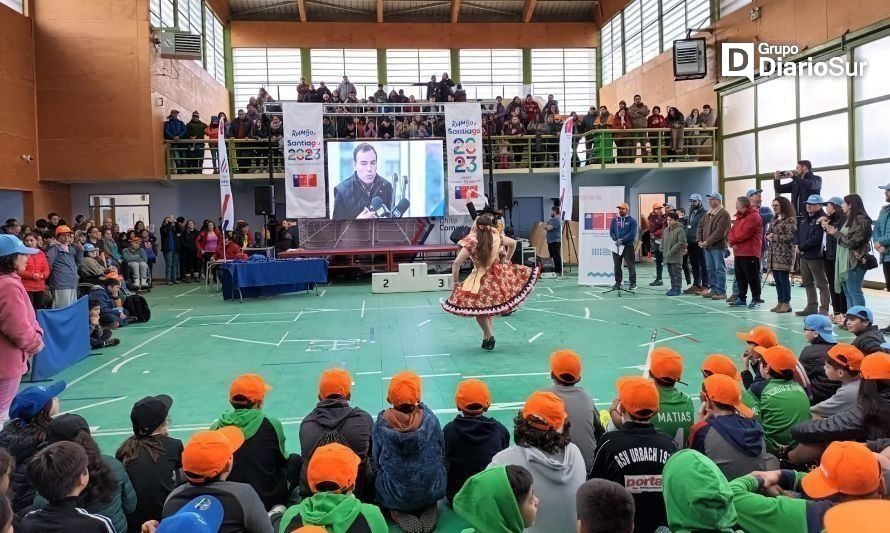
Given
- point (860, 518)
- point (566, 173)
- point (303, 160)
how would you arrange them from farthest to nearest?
point (303, 160) < point (566, 173) < point (860, 518)

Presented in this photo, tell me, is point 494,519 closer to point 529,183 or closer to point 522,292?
point 522,292

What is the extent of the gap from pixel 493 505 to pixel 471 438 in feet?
4.12

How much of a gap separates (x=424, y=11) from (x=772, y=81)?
14.9 meters

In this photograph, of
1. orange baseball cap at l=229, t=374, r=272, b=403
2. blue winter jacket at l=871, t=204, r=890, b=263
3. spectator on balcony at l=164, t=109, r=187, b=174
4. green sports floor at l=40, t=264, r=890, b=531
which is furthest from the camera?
spectator on balcony at l=164, t=109, r=187, b=174

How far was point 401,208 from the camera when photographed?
1897cm

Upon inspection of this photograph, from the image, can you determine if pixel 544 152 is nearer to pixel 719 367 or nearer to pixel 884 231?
pixel 884 231

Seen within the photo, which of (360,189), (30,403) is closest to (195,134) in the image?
(360,189)

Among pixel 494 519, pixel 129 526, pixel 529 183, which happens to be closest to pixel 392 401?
pixel 494 519

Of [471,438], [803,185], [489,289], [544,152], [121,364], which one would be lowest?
[121,364]

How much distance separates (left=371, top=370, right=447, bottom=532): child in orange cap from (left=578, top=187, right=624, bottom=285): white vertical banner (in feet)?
35.3

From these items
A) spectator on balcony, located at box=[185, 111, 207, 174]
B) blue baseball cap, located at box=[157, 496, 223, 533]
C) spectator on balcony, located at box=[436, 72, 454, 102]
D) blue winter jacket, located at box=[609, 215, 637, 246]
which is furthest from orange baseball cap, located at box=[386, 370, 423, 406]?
spectator on balcony, located at box=[436, 72, 454, 102]

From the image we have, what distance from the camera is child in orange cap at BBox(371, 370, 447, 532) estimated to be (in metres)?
3.57

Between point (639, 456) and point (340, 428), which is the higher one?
point (639, 456)

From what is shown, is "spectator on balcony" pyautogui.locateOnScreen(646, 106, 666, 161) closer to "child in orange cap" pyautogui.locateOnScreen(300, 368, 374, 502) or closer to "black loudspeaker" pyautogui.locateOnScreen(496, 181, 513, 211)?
"black loudspeaker" pyautogui.locateOnScreen(496, 181, 513, 211)
